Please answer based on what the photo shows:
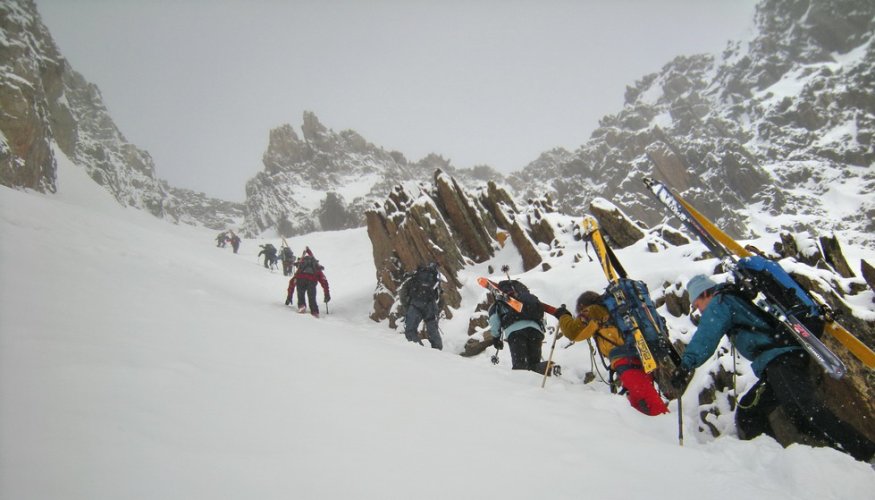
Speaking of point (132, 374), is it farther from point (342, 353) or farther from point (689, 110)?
point (689, 110)

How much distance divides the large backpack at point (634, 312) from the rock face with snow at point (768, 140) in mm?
69697

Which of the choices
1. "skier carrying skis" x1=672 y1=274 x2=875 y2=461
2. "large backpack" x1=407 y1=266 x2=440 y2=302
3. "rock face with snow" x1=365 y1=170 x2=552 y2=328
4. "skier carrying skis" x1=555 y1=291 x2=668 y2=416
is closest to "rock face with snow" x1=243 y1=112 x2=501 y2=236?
"rock face with snow" x1=365 y1=170 x2=552 y2=328

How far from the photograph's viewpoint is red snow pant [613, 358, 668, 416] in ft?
15.9

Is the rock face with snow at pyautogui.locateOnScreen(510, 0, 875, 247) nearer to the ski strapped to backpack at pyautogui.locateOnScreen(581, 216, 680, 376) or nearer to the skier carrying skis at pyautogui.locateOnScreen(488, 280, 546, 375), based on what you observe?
the skier carrying skis at pyautogui.locateOnScreen(488, 280, 546, 375)

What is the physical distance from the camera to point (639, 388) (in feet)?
16.5

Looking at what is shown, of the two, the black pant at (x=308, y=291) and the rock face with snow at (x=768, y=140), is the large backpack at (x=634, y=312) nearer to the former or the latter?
the black pant at (x=308, y=291)

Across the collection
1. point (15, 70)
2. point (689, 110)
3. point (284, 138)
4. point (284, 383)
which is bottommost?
point (284, 383)

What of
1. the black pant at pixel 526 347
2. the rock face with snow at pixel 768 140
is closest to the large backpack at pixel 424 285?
the black pant at pixel 526 347

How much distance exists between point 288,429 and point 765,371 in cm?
475

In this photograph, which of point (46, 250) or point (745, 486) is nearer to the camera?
point (745, 486)

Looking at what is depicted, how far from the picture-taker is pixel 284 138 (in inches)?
3967

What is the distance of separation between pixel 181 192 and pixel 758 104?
152 m

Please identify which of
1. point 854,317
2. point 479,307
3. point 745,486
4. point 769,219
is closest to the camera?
point 745,486

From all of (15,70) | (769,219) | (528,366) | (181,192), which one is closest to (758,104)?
(769,219)
